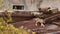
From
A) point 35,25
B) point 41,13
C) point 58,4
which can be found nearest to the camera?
point 35,25

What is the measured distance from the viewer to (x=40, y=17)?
3479 mm

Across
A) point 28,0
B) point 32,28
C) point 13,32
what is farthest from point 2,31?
point 28,0

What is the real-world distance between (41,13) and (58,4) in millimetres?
7163

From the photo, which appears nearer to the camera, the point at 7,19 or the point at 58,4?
the point at 7,19

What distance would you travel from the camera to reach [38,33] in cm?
310

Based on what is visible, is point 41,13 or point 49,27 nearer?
point 49,27

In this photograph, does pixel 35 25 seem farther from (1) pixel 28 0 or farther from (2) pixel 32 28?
(1) pixel 28 0

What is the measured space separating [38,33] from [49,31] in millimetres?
144

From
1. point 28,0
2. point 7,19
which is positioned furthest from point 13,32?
point 28,0

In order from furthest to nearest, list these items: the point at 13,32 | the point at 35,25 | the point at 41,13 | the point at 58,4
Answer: the point at 58,4
the point at 41,13
the point at 35,25
the point at 13,32

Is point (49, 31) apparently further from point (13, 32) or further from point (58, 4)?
point (58, 4)

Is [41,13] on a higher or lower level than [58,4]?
higher

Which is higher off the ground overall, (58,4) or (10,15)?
(10,15)

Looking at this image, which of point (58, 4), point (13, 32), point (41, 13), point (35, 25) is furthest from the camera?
point (58, 4)
